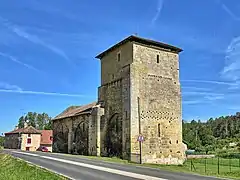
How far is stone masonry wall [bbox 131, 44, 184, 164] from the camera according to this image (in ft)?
113

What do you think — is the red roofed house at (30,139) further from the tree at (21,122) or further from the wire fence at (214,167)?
the wire fence at (214,167)

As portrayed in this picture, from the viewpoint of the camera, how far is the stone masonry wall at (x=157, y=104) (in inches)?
1355

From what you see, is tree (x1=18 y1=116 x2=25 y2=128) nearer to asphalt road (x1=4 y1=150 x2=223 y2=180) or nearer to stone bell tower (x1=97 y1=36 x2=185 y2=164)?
stone bell tower (x1=97 y1=36 x2=185 y2=164)

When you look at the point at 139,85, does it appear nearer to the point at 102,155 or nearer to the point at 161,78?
the point at 161,78

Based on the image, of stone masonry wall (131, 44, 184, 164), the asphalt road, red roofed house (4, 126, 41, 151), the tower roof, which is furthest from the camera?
red roofed house (4, 126, 41, 151)

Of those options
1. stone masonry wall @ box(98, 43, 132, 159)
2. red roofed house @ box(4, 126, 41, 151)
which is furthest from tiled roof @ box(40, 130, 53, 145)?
stone masonry wall @ box(98, 43, 132, 159)

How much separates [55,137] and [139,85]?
25370 millimetres

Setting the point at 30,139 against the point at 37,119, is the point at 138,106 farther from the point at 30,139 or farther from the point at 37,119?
the point at 37,119

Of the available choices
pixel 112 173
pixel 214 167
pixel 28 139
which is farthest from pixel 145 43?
pixel 28 139

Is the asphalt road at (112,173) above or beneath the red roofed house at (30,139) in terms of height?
above

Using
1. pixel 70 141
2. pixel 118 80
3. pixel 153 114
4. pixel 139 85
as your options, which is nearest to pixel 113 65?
pixel 118 80

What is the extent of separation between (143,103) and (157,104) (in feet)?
6.87

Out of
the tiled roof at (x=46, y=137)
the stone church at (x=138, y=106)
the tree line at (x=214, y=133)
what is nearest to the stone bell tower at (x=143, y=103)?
the stone church at (x=138, y=106)

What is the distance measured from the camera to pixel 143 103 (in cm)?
3506
